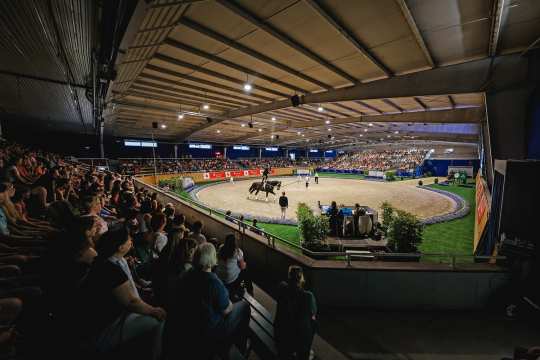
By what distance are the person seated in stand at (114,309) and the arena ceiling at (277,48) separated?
4.44 meters

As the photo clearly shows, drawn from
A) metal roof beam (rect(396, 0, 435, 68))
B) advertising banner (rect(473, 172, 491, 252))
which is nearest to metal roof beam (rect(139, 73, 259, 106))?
metal roof beam (rect(396, 0, 435, 68))

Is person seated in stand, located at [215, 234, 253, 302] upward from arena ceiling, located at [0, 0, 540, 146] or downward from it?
downward

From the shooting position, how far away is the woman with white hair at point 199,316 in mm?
2229

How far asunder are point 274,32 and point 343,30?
2114mm

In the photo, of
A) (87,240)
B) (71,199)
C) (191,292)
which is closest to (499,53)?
(191,292)

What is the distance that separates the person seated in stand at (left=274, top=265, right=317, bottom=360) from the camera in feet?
8.91

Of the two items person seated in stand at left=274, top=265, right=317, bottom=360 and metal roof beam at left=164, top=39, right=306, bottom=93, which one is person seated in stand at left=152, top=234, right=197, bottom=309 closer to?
person seated in stand at left=274, top=265, right=317, bottom=360

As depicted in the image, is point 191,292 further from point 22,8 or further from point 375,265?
point 22,8

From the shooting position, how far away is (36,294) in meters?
2.45

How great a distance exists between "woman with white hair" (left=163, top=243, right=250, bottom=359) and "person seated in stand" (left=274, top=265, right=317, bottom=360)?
0.66m

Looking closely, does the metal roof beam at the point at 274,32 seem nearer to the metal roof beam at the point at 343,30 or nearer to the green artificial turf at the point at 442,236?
the metal roof beam at the point at 343,30

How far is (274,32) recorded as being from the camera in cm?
714

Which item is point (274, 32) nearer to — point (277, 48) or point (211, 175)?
point (277, 48)

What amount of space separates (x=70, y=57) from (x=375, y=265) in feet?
35.1
